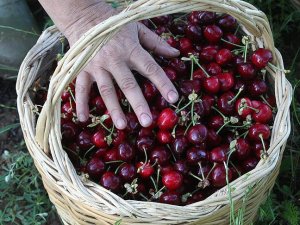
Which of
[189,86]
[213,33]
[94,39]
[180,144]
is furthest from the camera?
[213,33]

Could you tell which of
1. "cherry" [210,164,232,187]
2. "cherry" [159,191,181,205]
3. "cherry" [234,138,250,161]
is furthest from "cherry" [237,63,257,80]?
"cherry" [159,191,181,205]

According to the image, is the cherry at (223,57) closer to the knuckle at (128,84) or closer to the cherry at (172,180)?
the knuckle at (128,84)

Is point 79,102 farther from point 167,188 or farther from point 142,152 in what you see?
point 167,188

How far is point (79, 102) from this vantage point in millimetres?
1404

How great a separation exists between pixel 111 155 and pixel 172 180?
0.20m

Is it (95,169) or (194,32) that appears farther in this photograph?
(194,32)

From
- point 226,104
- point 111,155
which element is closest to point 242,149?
point 226,104

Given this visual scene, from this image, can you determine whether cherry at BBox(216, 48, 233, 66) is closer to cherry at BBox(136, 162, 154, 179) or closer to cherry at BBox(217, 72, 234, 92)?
cherry at BBox(217, 72, 234, 92)

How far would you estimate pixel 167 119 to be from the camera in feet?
4.41

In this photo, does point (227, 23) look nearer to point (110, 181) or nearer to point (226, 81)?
point (226, 81)

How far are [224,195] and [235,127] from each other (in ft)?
0.93

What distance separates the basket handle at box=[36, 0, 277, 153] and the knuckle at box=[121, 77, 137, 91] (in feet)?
0.63

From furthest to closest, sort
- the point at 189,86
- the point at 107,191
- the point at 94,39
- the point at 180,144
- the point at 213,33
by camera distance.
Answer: the point at 213,33 < the point at 189,86 < the point at 180,144 < the point at 107,191 < the point at 94,39

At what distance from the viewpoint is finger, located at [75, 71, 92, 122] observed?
4.60ft
